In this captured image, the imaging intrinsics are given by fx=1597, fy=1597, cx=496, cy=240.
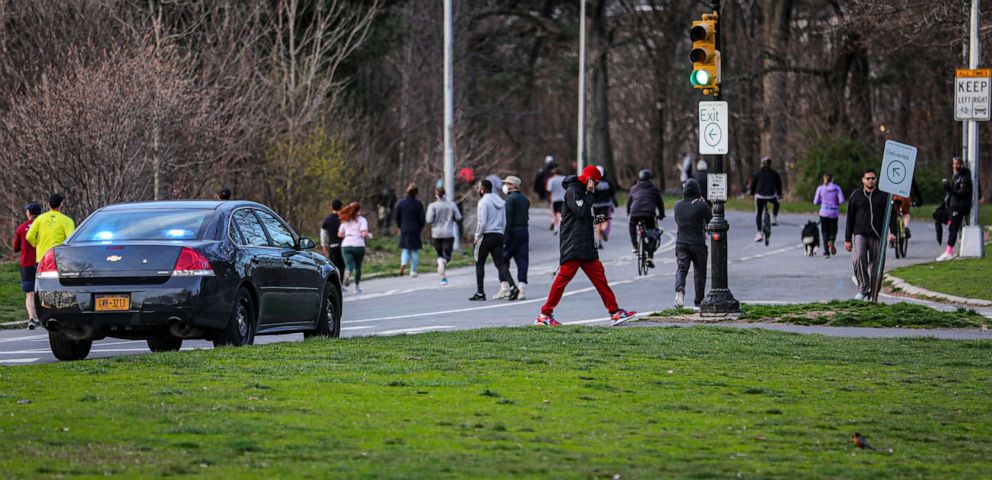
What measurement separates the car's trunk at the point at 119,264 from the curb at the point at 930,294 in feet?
37.7

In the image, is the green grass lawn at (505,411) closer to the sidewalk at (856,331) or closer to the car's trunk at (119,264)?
the car's trunk at (119,264)

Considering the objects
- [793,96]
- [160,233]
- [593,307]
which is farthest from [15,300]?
[793,96]

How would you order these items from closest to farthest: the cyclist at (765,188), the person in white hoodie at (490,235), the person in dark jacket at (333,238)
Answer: the person in white hoodie at (490,235)
the person in dark jacket at (333,238)
the cyclist at (765,188)

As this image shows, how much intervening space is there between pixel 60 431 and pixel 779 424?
4.32 m

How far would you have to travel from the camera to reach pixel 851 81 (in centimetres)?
5916

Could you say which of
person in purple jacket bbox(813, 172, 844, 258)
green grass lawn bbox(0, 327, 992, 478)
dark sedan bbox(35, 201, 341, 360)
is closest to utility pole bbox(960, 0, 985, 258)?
person in purple jacket bbox(813, 172, 844, 258)

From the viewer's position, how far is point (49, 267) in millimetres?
14273

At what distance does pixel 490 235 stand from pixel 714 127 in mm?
6015

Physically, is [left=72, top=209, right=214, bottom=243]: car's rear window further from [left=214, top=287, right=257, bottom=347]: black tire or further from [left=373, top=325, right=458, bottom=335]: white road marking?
[left=373, top=325, right=458, bottom=335]: white road marking

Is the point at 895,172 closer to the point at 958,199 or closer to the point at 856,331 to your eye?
the point at 856,331

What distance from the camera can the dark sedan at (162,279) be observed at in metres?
14.0

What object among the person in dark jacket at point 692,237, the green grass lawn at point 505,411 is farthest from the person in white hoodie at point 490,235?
the green grass lawn at point 505,411

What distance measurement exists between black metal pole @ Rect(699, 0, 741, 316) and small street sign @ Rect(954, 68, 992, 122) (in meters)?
10.5

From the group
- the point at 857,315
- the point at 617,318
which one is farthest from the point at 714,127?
the point at 857,315
